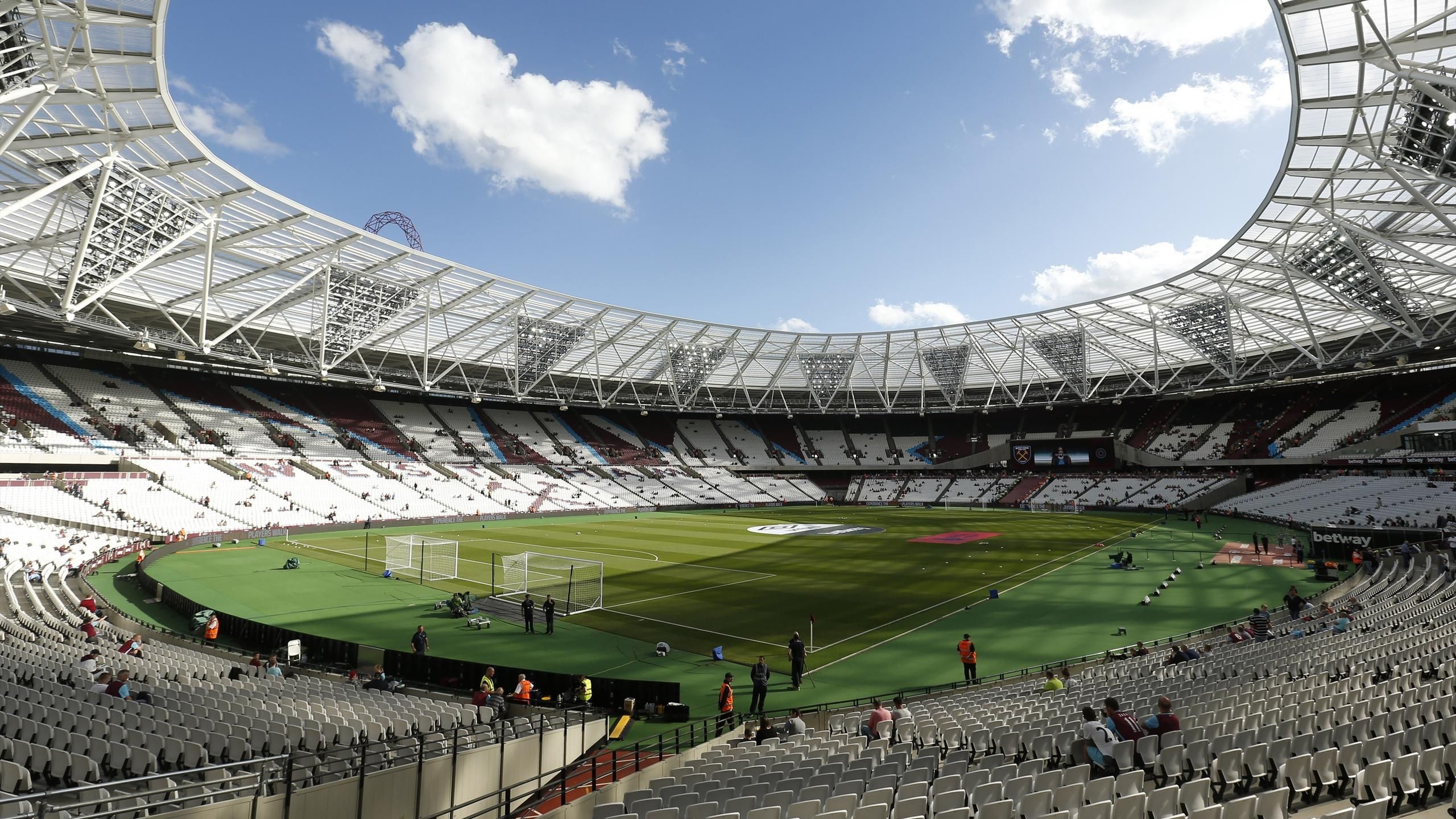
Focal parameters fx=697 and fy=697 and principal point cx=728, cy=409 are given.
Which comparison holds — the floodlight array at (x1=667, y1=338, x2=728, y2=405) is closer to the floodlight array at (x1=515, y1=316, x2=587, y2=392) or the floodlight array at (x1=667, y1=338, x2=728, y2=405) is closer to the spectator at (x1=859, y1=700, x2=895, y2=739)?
the floodlight array at (x1=515, y1=316, x2=587, y2=392)

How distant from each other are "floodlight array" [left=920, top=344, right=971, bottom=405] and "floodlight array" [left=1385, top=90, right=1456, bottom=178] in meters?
42.8

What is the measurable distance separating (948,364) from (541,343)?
41.0 metres

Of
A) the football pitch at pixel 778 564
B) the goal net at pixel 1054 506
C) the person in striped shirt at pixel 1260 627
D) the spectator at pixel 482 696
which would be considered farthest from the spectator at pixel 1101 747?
the goal net at pixel 1054 506

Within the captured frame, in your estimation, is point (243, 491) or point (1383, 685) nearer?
point (1383, 685)

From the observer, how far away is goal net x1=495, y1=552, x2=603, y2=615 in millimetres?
26734

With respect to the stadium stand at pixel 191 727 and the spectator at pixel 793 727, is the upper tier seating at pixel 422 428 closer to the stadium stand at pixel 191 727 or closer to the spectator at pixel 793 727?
the stadium stand at pixel 191 727

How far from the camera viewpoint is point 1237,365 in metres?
61.5

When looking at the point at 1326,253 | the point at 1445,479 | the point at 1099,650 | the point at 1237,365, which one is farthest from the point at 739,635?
the point at 1237,365

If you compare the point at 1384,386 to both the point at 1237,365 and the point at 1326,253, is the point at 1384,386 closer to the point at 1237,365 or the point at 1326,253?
the point at 1237,365

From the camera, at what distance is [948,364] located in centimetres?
7244

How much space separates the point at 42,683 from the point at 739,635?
16.3 meters

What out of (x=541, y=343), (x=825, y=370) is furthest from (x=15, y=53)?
(x=825, y=370)

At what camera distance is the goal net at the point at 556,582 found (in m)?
26.7

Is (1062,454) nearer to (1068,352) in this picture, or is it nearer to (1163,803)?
(1068,352)
